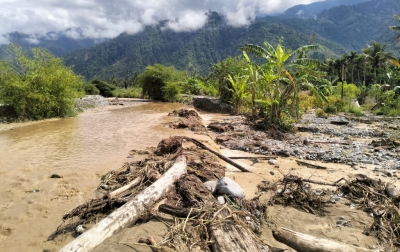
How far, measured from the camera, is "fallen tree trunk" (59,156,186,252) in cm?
345

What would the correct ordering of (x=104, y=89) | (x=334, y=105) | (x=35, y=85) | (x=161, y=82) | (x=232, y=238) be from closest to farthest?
(x=232, y=238) → (x=35, y=85) → (x=334, y=105) → (x=161, y=82) → (x=104, y=89)

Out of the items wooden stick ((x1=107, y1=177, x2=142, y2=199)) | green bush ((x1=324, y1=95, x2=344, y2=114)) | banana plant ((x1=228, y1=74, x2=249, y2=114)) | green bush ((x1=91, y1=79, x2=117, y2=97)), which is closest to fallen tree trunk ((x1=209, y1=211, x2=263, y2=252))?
wooden stick ((x1=107, y1=177, x2=142, y2=199))

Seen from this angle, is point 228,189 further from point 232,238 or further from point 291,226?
point 232,238

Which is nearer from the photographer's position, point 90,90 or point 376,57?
point 376,57

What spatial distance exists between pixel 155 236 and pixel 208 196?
1.51m

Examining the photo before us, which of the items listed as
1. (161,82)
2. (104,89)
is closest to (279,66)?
(161,82)

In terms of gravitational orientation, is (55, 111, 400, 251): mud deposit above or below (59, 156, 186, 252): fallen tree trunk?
below

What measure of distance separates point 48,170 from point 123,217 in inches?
179

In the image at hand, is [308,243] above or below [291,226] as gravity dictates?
above

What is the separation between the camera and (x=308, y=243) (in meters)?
3.71

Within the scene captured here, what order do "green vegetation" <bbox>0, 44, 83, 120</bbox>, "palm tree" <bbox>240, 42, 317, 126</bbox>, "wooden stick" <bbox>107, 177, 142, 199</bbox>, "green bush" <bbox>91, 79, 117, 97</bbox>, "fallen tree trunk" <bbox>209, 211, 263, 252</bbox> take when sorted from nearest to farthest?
"fallen tree trunk" <bbox>209, 211, 263, 252</bbox>
"wooden stick" <bbox>107, 177, 142, 199</bbox>
"palm tree" <bbox>240, 42, 317, 126</bbox>
"green vegetation" <bbox>0, 44, 83, 120</bbox>
"green bush" <bbox>91, 79, 117, 97</bbox>

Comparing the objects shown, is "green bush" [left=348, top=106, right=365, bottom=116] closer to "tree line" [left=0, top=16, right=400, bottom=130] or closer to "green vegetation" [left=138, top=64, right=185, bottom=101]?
"tree line" [left=0, top=16, right=400, bottom=130]

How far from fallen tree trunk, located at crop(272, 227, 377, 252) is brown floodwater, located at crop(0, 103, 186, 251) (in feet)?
10.9

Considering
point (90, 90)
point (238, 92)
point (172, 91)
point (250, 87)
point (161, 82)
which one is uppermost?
point (161, 82)
